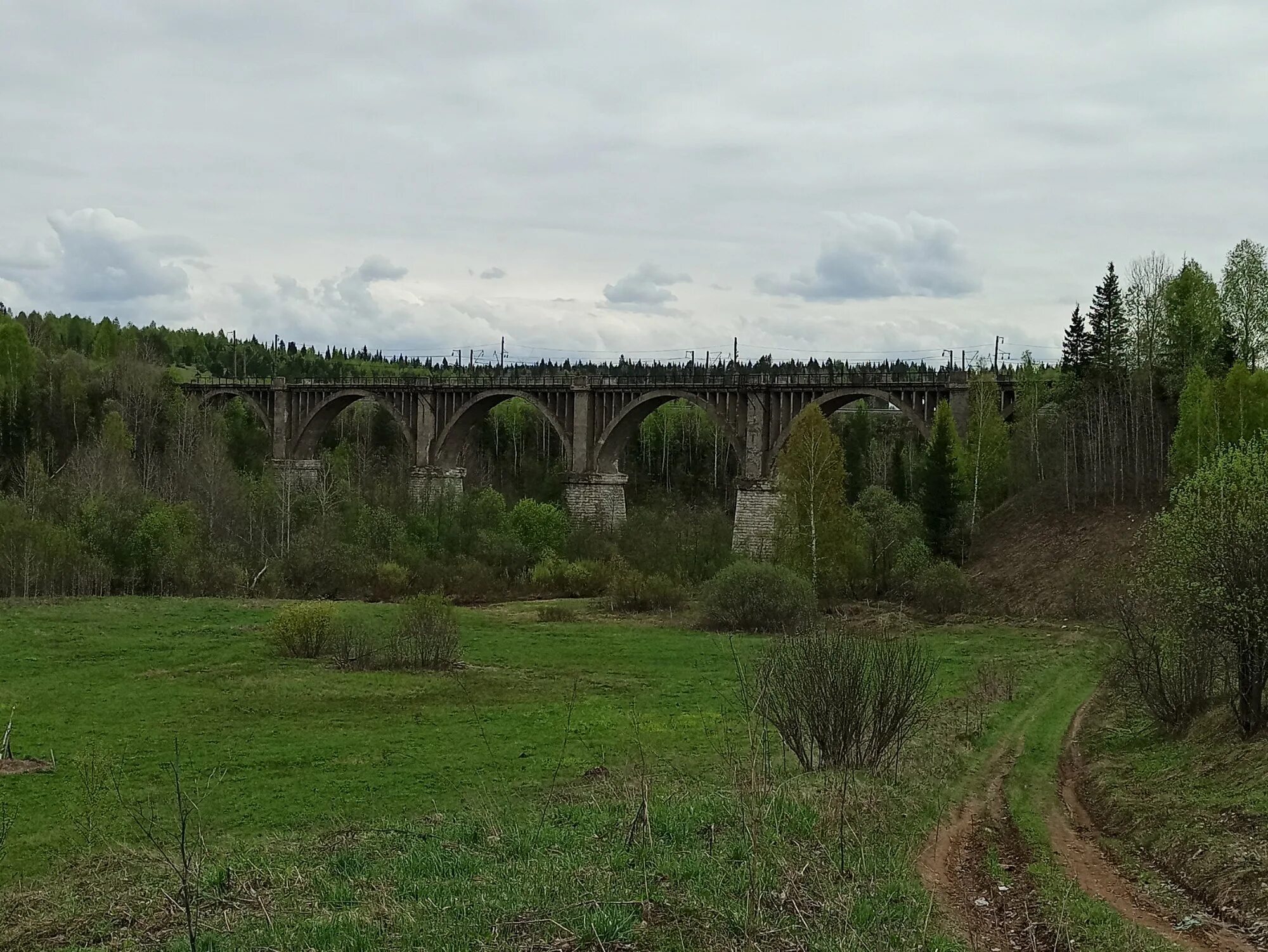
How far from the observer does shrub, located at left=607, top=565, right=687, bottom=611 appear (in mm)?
59906

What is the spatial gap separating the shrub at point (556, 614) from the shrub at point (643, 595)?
2.43 meters

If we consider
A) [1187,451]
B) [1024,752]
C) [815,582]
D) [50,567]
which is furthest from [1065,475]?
[50,567]

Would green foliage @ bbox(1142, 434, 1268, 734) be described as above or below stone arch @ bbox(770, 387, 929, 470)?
below

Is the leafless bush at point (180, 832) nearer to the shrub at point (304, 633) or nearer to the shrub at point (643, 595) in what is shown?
the shrub at point (304, 633)

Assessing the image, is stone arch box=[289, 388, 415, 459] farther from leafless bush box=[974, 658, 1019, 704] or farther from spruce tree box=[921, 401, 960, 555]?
leafless bush box=[974, 658, 1019, 704]

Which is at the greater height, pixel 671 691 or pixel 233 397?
pixel 233 397

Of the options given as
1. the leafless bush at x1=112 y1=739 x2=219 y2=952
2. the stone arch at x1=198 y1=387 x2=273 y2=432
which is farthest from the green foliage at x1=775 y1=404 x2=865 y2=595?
the stone arch at x1=198 y1=387 x2=273 y2=432

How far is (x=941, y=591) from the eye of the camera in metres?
53.5

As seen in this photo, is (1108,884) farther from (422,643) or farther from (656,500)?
(656,500)

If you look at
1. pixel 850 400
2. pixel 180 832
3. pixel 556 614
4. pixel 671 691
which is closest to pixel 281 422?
pixel 556 614

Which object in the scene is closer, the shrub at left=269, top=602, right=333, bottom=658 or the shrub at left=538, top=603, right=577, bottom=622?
the shrub at left=269, top=602, right=333, bottom=658

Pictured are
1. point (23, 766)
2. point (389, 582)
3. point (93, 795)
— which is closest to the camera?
point (93, 795)

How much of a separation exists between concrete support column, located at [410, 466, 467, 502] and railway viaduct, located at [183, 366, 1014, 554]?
0.10 m

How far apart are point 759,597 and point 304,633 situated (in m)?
19.0
